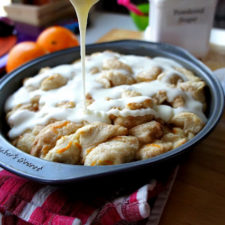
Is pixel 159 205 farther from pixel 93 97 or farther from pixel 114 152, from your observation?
pixel 93 97

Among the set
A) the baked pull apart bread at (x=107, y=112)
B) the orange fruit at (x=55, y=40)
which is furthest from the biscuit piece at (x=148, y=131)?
the orange fruit at (x=55, y=40)

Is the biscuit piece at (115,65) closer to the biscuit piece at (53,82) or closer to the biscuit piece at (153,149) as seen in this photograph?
the biscuit piece at (53,82)

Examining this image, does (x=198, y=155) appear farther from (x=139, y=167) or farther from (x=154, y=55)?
(x=154, y=55)

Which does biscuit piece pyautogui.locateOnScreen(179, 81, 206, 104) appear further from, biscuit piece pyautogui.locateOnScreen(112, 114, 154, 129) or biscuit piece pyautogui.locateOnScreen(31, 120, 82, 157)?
biscuit piece pyautogui.locateOnScreen(31, 120, 82, 157)

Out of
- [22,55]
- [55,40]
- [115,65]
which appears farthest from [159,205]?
[55,40]

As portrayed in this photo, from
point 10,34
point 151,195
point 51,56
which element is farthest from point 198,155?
point 10,34

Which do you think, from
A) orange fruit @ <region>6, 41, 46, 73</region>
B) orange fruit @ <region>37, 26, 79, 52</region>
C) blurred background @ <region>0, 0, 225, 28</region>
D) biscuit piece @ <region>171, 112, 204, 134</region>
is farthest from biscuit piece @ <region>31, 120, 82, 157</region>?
blurred background @ <region>0, 0, 225, 28</region>
